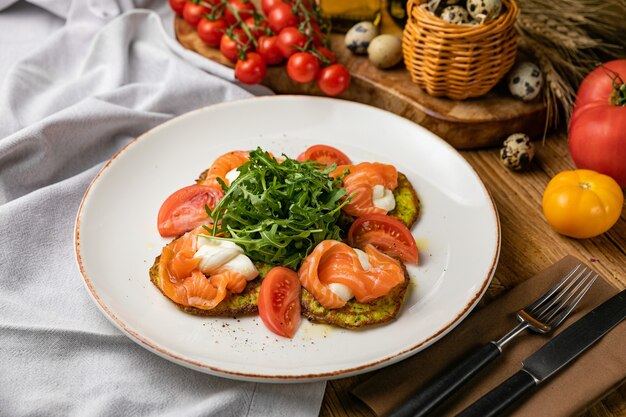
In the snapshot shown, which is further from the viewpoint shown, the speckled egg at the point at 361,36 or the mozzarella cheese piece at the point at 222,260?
the speckled egg at the point at 361,36

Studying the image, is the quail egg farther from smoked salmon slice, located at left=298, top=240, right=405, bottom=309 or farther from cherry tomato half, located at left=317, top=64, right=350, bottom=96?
smoked salmon slice, located at left=298, top=240, right=405, bottom=309

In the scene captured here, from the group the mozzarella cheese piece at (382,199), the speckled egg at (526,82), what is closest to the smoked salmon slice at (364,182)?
the mozzarella cheese piece at (382,199)

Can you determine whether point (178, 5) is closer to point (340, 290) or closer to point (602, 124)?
point (340, 290)

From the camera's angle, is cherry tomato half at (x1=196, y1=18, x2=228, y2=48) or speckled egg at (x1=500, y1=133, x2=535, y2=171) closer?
speckled egg at (x1=500, y1=133, x2=535, y2=171)

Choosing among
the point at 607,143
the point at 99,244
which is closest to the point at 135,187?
the point at 99,244

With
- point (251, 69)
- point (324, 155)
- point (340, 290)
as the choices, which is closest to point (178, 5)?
point (251, 69)

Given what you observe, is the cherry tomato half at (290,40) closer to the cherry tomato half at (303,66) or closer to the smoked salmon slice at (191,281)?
the cherry tomato half at (303,66)

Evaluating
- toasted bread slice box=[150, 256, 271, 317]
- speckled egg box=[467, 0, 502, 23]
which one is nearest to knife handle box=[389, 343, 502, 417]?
toasted bread slice box=[150, 256, 271, 317]
